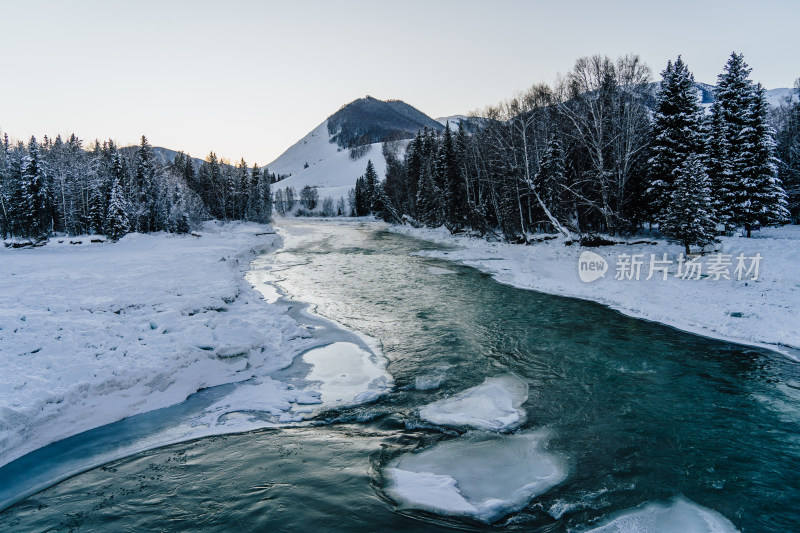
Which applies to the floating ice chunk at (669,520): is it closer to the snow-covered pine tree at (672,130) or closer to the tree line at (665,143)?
the tree line at (665,143)

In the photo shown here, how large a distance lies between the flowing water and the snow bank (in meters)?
1.84

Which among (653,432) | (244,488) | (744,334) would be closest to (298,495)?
(244,488)

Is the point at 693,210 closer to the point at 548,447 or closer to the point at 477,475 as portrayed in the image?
the point at 548,447

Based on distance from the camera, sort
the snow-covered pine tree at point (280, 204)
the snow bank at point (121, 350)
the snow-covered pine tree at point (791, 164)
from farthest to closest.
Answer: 1. the snow-covered pine tree at point (280, 204)
2. the snow-covered pine tree at point (791, 164)
3. the snow bank at point (121, 350)

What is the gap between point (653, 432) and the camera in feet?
22.7

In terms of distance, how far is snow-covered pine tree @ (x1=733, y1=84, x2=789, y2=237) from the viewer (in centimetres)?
2652

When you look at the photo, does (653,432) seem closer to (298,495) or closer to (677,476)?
(677,476)

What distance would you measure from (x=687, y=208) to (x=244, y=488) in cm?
2288

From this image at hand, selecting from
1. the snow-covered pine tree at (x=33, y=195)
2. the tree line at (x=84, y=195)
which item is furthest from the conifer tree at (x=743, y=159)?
the snow-covered pine tree at (x=33, y=195)

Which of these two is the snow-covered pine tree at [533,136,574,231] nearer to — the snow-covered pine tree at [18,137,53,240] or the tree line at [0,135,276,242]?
the tree line at [0,135,276,242]

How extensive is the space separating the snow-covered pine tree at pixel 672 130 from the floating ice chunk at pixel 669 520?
25859 mm

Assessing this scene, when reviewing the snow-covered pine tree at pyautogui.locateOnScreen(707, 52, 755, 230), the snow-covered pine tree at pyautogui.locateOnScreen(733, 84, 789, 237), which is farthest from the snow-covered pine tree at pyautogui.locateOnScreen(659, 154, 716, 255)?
the snow-covered pine tree at pyautogui.locateOnScreen(733, 84, 789, 237)

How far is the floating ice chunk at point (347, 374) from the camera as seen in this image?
28.3ft

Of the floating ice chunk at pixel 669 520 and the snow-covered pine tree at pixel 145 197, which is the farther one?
the snow-covered pine tree at pixel 145 197
